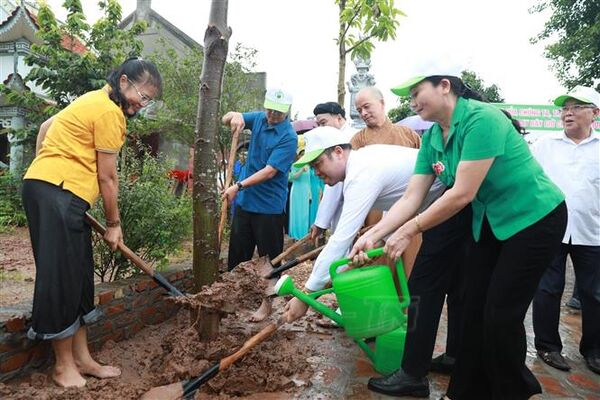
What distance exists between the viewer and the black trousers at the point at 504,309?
6.74 feet

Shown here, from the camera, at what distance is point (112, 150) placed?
2.46 m

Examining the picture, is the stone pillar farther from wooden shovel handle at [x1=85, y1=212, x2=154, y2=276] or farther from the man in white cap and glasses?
wooden shovel handle at [x1=85, y1=212, x2=154, y2=276]

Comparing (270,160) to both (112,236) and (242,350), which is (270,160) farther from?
(242,350)

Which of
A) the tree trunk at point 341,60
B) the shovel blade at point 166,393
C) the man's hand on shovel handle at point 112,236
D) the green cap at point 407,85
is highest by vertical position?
the tree trunk at point 341,60

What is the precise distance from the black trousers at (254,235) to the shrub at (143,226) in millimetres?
460

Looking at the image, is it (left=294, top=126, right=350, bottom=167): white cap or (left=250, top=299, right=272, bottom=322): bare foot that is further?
(left=250, top=299, right=272, bottom=322): bare foot

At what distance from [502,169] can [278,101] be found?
6.72 feet

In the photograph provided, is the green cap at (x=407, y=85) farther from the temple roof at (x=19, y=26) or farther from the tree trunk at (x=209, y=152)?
the temple roof at (x=19, y=26)

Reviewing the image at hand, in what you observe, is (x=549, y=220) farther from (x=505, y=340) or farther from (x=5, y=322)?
(x=5, y=322)

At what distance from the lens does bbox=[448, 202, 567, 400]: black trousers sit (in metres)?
2.05

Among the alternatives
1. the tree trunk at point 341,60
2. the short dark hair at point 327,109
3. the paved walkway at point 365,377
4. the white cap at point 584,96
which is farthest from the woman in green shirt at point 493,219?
the tree trunk at point 341,60

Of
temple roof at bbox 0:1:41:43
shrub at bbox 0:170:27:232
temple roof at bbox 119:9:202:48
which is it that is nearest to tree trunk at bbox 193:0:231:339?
shrub at bbox 0:170:27:232

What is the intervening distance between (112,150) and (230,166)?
49.5 inches

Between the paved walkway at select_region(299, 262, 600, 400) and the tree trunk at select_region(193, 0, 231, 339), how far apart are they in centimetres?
78
